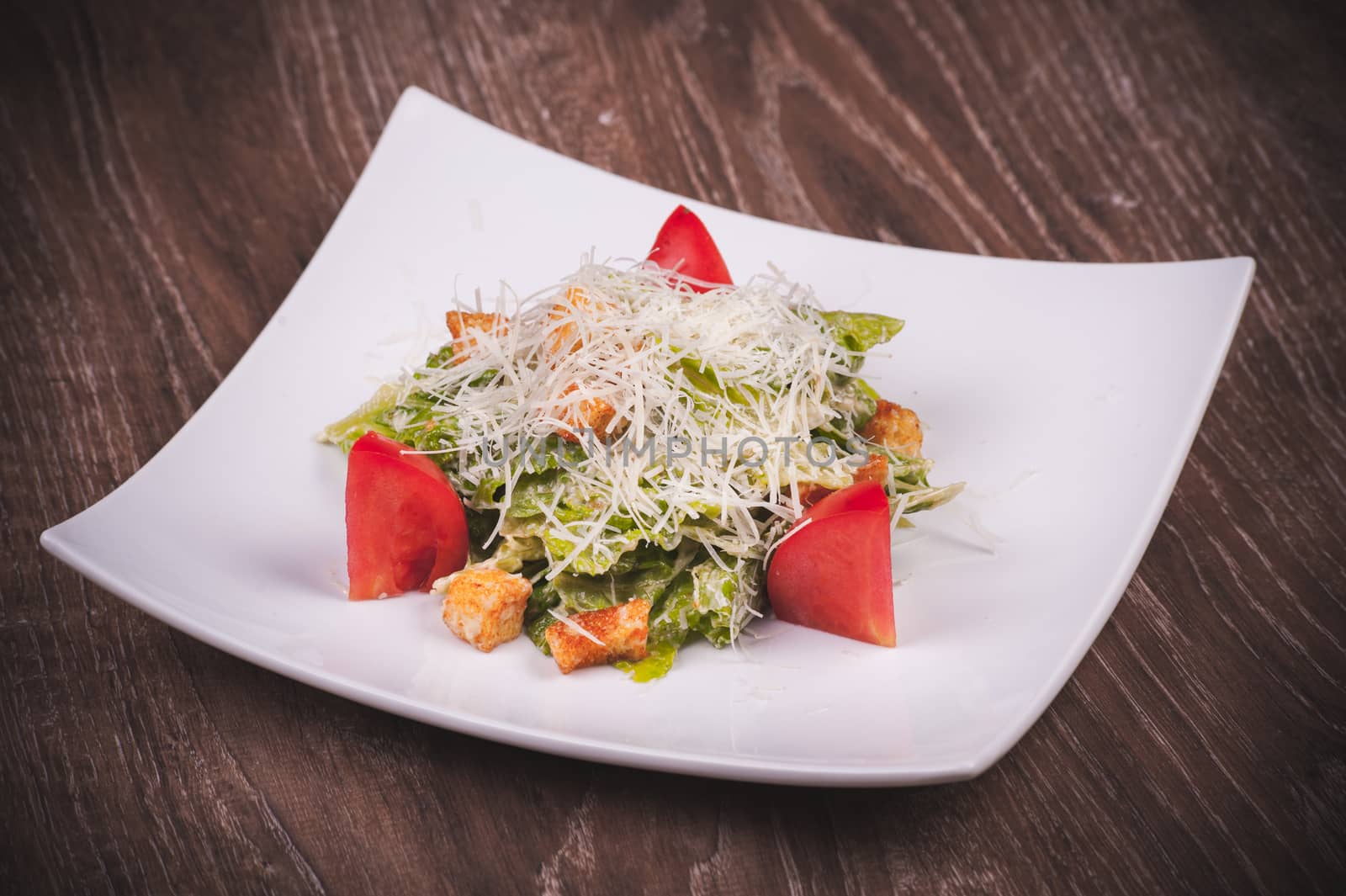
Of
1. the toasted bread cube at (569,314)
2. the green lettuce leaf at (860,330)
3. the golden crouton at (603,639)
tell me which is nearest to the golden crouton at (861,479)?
the green lettuce leaf at (860,330)

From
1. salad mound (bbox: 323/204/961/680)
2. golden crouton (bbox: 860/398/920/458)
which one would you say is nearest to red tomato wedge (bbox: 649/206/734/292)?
salad mound (bbox: 323/204/961/680)

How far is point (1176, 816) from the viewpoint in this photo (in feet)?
7.02

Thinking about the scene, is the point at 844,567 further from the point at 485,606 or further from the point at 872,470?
the point at 485,606

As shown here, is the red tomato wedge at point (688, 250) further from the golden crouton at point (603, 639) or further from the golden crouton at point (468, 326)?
the golden crouton at point (603, 639)

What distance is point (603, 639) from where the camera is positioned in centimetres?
223

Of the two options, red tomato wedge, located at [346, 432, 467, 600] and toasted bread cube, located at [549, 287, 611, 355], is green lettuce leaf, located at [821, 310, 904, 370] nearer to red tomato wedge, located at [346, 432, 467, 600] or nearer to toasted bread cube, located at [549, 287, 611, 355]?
toasted bread cube, located at [549, 287, 611, 355]

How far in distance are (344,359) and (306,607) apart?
911mm

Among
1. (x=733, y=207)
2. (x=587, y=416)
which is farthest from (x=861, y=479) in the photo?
(x=733, y=207)

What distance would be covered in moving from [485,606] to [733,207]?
2.22m

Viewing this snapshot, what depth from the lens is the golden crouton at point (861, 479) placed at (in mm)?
2486

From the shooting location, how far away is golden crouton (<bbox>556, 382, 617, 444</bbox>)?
2.42m

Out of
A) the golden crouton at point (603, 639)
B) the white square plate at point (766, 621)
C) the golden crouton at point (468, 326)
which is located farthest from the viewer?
the golden crouton at point (468, 326)

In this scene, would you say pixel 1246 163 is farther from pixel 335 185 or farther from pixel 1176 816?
pixel 335 185

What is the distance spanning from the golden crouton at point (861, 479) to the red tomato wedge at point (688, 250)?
68cm
